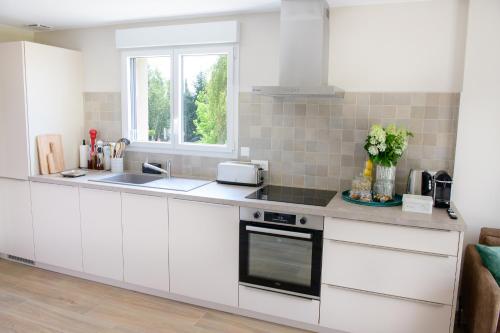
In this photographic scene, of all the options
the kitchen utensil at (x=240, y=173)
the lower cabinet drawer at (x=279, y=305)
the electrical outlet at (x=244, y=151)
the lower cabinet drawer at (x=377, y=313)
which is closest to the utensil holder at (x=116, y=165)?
the kitchen utensil at (x=240, y=173)

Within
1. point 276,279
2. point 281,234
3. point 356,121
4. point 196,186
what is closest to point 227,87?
point 196,186

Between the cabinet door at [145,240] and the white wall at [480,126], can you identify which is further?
the cabinet door at [145,240]

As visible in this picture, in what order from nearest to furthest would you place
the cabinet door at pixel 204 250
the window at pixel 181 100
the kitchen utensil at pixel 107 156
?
the cabinet door at pixel 204 250, the window at pixel 181 100, the kitchen utensil at pixel 107 156

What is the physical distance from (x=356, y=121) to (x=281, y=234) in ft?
3.46

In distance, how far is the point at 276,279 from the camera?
2.68 meters

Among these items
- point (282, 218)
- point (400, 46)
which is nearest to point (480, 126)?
point (400, 46)

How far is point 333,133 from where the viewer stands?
9.95 ft

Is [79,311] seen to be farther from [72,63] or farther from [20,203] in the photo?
[72,63]

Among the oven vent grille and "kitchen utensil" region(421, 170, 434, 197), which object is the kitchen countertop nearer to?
"kitchen utensil" region(421, 170, 434, 197)

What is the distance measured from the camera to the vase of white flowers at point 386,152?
8.63 feet

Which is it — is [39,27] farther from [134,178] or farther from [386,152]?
[386,152]

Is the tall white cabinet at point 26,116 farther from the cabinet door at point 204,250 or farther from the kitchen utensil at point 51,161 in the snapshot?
Result: the cabinet door at point 204,250

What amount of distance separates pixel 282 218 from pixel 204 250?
2.18 feet

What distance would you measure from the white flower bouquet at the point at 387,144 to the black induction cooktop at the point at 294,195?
0.45m
